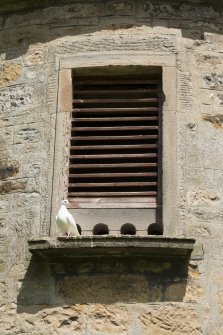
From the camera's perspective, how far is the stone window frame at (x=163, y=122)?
25.6 feet

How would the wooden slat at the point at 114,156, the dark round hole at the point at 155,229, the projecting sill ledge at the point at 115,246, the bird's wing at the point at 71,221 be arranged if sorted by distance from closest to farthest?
the projecting sill ledge at the point at 115,246 < the bird's wing at the point at 71,221 < the dark round hole at the point at 155,229 < the wooden slat at the point at 114,156

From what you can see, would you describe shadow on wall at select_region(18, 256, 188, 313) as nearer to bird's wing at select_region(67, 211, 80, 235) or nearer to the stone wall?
the stone wall

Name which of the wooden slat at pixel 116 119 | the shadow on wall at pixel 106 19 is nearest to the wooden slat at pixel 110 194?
the wooden slat at pixel 116 119

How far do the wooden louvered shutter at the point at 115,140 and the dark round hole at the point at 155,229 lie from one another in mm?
227

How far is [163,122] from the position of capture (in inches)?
320

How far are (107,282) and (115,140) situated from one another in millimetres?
1425

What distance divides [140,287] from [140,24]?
2.53 m

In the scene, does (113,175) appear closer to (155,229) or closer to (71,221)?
(155,229)

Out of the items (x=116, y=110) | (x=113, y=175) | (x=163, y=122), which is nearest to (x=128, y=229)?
(x=113, y=175)

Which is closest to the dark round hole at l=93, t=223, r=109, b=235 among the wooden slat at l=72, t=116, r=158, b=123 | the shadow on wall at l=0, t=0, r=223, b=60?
the wooden slat at l=72, t=116, r=158, b=123

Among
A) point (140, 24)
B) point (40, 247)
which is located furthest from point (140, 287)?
point (140, 24)

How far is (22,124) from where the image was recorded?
27.4 feet

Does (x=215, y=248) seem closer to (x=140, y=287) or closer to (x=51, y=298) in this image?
(x=140, y=287)

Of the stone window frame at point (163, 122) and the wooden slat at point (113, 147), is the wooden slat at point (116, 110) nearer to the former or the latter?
the stone window frame at point (163, 122)
